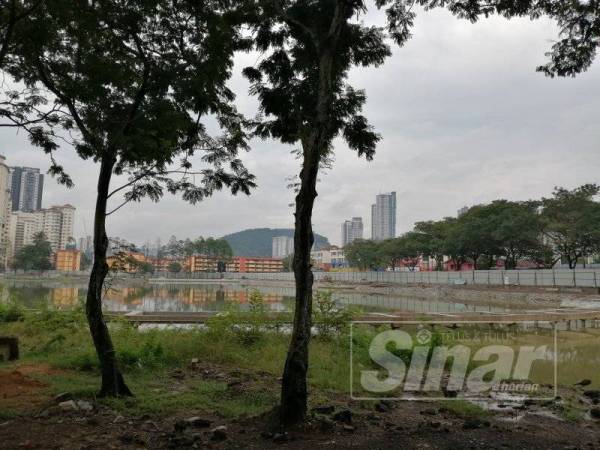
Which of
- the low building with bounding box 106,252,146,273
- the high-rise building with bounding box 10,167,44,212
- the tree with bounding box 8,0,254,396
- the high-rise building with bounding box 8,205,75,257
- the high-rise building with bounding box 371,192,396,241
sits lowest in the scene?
the low building with bounding box 106,252,146,273

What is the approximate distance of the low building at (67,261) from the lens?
92.4m

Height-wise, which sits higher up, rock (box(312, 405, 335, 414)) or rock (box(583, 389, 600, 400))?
rock (box(312, 405, 335, 414))

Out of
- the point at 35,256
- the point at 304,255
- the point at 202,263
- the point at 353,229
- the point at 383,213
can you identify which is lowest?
the point at 304,255

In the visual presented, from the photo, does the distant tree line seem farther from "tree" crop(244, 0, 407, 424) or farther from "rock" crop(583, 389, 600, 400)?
"tree" crop(244, 0, 407, 424)

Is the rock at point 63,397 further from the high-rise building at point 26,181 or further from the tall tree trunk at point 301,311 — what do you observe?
the high-rise building at point 26,181

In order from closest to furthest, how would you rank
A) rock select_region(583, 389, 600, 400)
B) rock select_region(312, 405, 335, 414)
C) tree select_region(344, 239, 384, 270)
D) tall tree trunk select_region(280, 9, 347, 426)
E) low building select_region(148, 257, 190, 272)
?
1. tall tree trunk select_region(280, 9, 347, 426)
2. rock select_region(312, 405, 335, 414)
3. rock select_region(583, 389, 600, 400)
4. tree select_region(344, 239, 384, 270)
5. low building select_region(148, 257, 190, 272)

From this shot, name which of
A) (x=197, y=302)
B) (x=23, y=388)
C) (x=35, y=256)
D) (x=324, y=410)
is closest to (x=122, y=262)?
(x=23, y=388)

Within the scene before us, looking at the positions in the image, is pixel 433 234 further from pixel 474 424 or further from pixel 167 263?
pixel 167 263

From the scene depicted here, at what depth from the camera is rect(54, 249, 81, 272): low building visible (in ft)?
303

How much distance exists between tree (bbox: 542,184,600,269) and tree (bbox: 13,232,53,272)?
7734 centimetres

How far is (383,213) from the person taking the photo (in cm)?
17100

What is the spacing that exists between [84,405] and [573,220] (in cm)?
4108

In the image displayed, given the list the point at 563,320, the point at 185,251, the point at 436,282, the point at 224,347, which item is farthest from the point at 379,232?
the point at 224,347

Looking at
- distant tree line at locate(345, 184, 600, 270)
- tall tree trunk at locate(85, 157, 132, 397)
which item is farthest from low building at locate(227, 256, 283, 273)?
tall tree trunk at locate(85, 157, 132, 397)
